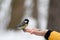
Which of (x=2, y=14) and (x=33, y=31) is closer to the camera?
(x=33, y=31)

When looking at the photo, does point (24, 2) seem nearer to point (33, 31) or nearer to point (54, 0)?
point (54, 0)

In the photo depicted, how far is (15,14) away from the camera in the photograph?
2271 mm

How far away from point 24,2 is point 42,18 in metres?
0.38

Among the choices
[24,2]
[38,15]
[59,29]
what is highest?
[24,2]

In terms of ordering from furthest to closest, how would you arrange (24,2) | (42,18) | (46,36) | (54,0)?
(42,18)
(24,2)
(54,0)
(46,36)

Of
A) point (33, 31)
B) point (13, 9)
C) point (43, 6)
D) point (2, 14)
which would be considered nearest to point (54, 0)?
point (43, 6)

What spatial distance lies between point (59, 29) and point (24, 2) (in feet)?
1.94

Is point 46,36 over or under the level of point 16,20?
over


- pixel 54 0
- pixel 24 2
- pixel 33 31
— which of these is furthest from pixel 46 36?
pixel 24 2

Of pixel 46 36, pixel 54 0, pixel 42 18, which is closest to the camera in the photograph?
pixel 46 36

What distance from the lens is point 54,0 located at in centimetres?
204

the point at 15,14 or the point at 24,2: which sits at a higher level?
the point at 24,2

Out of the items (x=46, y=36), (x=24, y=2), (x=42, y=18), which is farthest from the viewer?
(x=42, y=18)

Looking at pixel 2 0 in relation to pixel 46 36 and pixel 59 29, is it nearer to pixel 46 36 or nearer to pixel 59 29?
pixel 59 29
